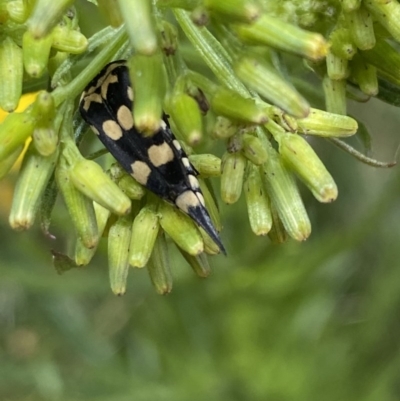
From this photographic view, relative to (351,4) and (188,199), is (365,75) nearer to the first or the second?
(351,4)

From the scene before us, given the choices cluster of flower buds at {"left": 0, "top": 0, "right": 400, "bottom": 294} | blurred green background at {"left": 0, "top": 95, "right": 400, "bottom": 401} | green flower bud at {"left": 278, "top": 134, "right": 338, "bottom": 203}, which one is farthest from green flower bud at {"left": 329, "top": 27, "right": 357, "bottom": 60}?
blurred green background at {"left": 0, "top": 95, "right": 400, "bottom": 401}

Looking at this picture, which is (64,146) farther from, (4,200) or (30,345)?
(30,345)

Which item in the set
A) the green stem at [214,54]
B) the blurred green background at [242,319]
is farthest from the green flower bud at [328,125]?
the blurred green background at [242,319]

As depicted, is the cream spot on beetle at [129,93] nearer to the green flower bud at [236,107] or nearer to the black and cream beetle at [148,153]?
the black and cream beetle at [148,153]

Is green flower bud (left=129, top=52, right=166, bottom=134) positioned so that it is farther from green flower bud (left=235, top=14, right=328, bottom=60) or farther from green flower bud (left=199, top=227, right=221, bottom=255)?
green flower bud (left=199, top=227, right=221, bottom=255)

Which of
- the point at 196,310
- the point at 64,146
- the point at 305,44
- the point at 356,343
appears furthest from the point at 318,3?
the point at 356,343

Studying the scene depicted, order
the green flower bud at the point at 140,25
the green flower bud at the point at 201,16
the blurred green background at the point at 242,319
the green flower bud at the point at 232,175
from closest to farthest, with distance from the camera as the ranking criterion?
the green flower bud at the point at 140,25 → the green flower bud at the point at 201,16 → the green flower bud at the point at 232,175 → the blurred green background at the point at 242,319
